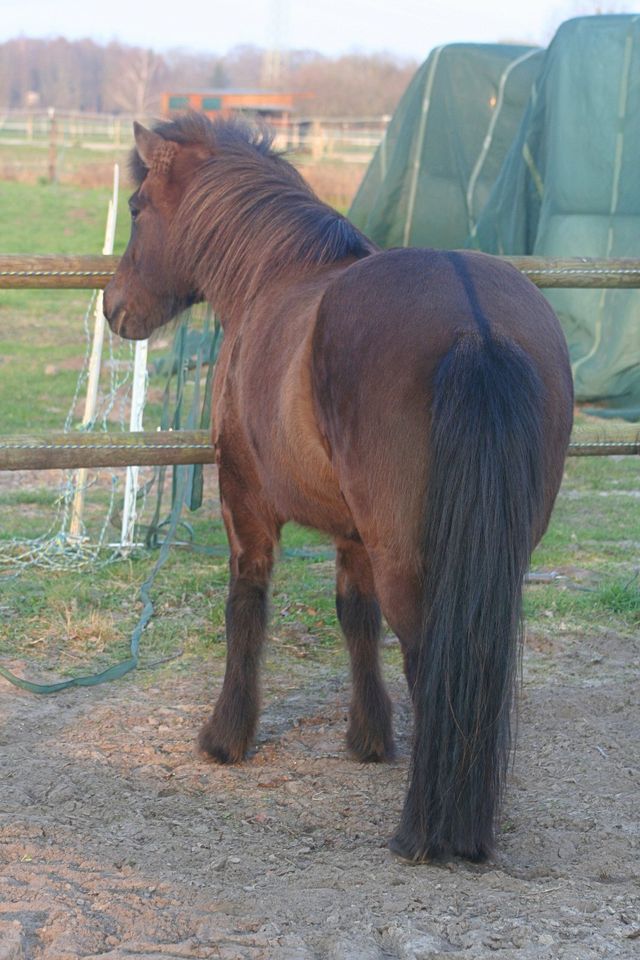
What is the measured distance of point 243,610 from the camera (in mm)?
3852

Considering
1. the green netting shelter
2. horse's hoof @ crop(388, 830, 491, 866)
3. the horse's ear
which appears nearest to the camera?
horse's hoof @ crop(388, 830, 491, 866)

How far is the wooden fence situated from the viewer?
4488 mm

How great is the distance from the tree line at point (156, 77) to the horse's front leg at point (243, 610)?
65.7m

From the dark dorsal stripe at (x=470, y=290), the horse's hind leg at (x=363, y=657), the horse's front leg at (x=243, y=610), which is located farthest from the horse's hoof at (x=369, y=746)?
the dark dorsal stripe at (x=470, y=290)

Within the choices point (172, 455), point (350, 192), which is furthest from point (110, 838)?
point (350, 192)

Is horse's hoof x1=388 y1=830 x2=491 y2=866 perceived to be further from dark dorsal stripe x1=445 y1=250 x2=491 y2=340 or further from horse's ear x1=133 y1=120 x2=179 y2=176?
horse's ear x1=133 y1=120 x2=179 y2=176

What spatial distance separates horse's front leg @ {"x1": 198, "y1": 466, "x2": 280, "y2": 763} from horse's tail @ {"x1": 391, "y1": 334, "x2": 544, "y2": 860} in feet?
3.73

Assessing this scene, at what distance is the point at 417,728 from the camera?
276cm

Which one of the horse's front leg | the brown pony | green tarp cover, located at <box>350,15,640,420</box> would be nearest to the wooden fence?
the horse's front leg

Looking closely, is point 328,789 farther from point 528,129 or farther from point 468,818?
point 528,129

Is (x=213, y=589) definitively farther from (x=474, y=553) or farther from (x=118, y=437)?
(x=474, y=553)

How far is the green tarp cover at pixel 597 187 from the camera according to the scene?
9898 millimetres

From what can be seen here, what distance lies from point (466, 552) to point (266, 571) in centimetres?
136

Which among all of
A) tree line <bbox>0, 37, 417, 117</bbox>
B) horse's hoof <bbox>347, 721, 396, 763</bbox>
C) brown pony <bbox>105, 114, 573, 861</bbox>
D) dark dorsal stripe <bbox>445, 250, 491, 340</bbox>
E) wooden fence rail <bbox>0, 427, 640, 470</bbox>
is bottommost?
horse's hoof <bbox>347, 721, 396, 763</bbox>
